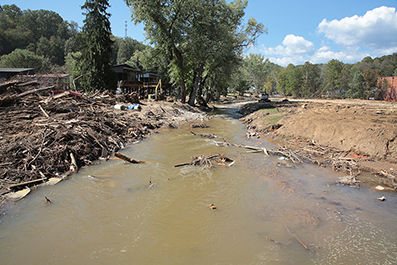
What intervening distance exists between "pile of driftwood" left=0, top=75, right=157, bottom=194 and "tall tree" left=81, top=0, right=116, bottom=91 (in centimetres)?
1182

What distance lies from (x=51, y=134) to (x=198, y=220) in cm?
721

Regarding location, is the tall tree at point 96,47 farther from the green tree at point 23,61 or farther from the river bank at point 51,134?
the green tree at point 23,61

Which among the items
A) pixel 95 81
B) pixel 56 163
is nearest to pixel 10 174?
pixel 56 163

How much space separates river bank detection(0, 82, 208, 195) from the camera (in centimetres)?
721

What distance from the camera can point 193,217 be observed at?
18.6 ft

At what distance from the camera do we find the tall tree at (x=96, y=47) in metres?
25.3

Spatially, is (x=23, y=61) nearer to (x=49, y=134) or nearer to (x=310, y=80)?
(x=49, y=134)

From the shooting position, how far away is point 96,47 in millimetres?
25438

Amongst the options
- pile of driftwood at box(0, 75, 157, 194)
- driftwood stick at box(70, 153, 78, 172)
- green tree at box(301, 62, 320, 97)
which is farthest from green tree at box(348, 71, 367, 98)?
driftwood stick at box(70, 153, 78, 172)

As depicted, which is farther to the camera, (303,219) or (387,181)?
(387,181)

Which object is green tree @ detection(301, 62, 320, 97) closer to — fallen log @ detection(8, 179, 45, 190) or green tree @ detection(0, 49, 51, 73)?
fallen log @ detection(8, 179, 45, 190)

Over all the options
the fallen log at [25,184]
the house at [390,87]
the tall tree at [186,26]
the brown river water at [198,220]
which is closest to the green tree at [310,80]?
the house at [390,87]

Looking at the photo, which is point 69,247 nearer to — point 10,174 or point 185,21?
point 10,174

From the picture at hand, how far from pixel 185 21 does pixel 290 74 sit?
43.3 meters
